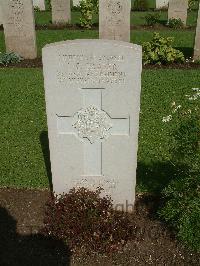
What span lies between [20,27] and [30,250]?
28.2 feet

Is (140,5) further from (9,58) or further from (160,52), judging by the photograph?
(9,58)

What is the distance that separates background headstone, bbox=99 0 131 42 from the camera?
1101 centimetres

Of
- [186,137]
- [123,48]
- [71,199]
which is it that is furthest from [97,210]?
[123,48]

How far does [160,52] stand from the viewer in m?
10.2

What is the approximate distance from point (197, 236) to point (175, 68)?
7417mm

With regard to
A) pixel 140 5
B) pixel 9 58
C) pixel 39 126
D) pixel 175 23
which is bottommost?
pixel 39 126

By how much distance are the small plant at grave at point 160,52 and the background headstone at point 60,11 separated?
7.49 metres

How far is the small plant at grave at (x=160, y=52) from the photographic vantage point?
1018 cm

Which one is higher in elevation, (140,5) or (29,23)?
(140,5)

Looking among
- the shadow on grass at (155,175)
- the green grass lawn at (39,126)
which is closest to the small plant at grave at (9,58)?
the green grass lawn at (39,126)

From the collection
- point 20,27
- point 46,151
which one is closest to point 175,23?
point 20,27

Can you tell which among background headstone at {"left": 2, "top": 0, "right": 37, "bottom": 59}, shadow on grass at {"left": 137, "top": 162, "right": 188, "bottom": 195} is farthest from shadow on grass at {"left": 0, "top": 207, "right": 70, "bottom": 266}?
background headstone at {"left": 2, "top": 0, "right": 37, "bottom": 59}

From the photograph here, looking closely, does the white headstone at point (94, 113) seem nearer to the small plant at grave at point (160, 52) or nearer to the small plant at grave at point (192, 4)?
the small plant at grave at point (160, 52)

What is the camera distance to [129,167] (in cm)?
401
